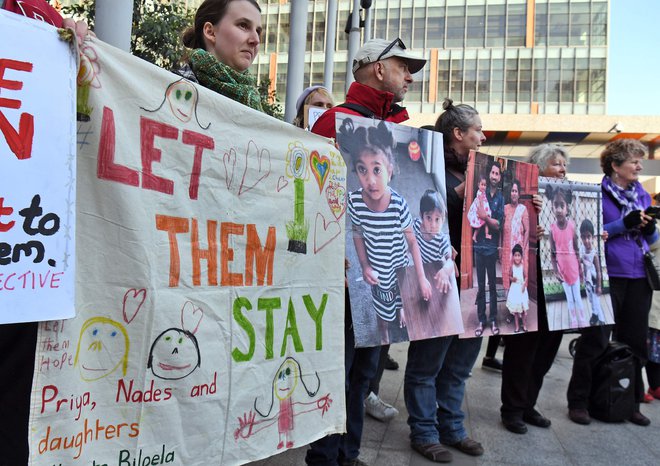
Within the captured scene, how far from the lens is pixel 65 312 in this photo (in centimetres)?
144

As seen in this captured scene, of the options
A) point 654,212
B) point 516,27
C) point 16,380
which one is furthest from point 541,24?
point 16,380

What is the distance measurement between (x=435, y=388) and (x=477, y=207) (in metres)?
1.08

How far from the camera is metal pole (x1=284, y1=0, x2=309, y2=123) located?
6.44 metres

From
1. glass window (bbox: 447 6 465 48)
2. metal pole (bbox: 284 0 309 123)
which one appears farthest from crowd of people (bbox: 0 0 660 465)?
glass window (bbox: 447 6 465 48)

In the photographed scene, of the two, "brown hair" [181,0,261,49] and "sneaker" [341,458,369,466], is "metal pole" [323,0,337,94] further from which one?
"sneaker" [341,458,369,466]

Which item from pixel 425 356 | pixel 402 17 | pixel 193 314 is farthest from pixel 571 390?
pixel 402 17

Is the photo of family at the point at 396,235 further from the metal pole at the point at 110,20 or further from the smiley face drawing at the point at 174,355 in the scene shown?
the metal pole at the point at 110,20

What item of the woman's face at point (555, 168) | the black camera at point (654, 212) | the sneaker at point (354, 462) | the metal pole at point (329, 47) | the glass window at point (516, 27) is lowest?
the sneaker at point (354, 462)

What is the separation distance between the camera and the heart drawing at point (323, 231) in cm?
232

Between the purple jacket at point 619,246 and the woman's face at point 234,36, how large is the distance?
3.04 meters

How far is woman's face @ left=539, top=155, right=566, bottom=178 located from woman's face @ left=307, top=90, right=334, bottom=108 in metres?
1.62

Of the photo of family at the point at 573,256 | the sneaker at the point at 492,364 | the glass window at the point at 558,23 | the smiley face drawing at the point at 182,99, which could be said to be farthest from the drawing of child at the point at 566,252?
the glass window at the point at 558,23

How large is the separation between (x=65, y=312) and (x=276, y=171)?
38.7 inches

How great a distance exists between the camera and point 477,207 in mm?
3205
